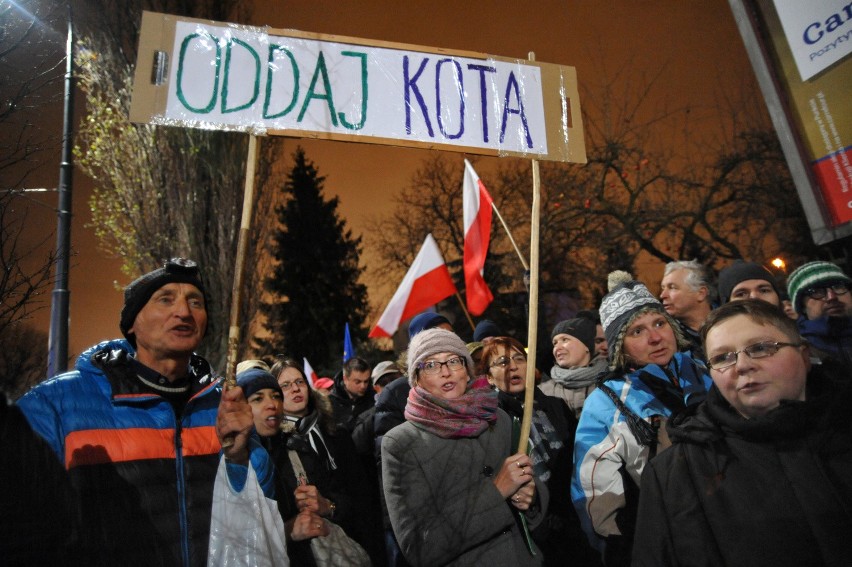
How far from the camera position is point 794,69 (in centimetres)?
254

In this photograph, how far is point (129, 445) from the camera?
74.2 inches

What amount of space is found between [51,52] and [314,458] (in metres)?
2.57

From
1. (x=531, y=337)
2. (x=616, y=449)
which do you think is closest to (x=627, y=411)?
(x=616, y=449)

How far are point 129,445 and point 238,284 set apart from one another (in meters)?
0.68

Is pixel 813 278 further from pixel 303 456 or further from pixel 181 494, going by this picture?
pixel 181 494

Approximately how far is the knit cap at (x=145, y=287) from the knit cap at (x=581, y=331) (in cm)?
267

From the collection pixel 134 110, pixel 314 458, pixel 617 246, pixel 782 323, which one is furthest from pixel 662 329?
pixel 617 246

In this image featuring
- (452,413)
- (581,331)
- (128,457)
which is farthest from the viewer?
(581,331)

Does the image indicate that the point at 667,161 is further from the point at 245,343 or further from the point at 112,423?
the point at 112,423

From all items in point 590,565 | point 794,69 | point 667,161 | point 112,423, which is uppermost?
point 667,161

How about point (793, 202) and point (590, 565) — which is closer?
point (590, 565)

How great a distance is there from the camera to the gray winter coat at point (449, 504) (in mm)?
2320

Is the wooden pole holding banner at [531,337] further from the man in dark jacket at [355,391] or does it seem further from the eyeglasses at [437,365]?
the man in dark jacket at [355,391]

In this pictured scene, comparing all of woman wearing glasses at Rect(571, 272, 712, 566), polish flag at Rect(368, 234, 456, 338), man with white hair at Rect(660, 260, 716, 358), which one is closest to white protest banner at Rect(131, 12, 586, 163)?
woman wearing glasses at Rect(571, 272, 712, 566)
